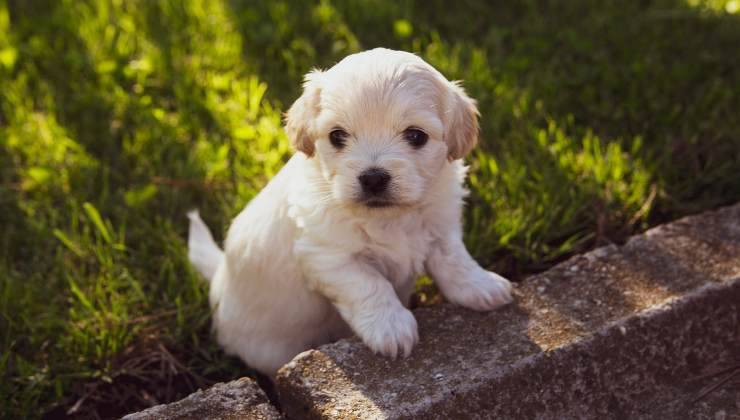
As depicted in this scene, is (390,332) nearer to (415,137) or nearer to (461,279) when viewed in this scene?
(461,279)

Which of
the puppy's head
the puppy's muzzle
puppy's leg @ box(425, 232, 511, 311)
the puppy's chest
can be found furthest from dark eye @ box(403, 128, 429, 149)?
puppy's leg @ box(425, 232, 511, 311)

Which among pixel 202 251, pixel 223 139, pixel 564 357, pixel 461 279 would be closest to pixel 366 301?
pixel 461 279

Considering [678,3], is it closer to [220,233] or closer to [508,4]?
[508,4]

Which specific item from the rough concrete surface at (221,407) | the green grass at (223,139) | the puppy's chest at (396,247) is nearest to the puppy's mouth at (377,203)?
the puppy's chest at (396,247)

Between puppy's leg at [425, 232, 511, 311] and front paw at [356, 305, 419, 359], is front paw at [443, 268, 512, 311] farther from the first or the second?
front paw at [356, 305, 419, 359]

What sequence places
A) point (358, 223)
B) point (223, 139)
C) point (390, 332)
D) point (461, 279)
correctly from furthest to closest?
point (223, 139)
point (461, 279)
point (358, 223)
point (390, 332)

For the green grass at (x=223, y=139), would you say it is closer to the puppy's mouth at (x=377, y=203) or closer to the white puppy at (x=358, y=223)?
the white puppy at (x=358, y=223)

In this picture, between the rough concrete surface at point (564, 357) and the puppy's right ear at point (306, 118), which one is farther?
the puppy's right ear at point (306, 118)

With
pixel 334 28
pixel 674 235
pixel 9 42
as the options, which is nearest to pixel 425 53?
pixel 334 28
